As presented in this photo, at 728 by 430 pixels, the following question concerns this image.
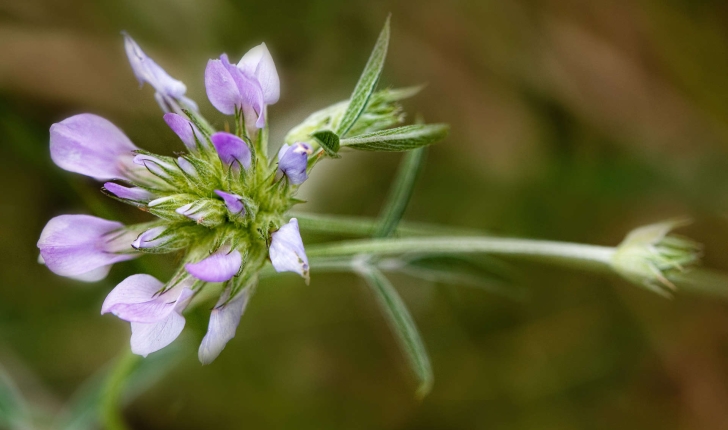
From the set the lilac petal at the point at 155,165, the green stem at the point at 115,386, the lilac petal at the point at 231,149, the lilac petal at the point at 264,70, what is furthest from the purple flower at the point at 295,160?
the green stem at the point at 115,386

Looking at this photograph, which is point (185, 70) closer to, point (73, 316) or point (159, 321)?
point (73, 316)

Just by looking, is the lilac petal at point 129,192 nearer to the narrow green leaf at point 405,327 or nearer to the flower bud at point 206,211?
the flower bud at point 206,211

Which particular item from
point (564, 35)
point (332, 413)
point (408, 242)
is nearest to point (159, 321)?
point (408, 242)

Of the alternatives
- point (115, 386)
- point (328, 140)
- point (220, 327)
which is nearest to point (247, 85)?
point (328, 140)

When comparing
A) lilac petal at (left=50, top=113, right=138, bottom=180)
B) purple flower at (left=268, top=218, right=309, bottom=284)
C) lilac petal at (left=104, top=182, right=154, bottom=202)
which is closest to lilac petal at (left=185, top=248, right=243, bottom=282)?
purple flower at (left=268, top=218, right=309, bottom=284)

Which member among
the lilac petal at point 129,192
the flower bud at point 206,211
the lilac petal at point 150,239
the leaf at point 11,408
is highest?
the lilac petal at point 129,192

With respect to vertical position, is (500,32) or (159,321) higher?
(500,32)

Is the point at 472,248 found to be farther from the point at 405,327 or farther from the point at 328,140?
the point at 328,140
